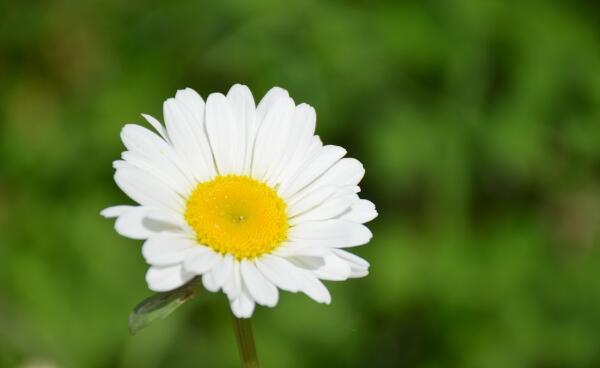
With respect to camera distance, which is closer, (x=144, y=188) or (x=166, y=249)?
(x=166, y=249)

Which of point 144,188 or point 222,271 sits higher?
point 144,188

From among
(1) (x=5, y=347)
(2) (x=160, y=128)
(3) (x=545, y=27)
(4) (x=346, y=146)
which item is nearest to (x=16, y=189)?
(1) (x=5, y=347)

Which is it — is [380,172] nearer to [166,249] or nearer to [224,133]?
[224,133]

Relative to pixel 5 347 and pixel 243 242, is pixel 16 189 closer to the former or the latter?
pixel 5 347

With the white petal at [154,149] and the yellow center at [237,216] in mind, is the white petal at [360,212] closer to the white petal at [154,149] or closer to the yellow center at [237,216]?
the yellow center at [237,216]

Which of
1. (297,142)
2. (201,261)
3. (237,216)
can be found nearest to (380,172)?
(297,142)

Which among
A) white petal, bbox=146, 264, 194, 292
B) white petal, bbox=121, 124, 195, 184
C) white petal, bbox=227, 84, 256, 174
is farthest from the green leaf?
white petal, bbox=227, 84, 256, 174

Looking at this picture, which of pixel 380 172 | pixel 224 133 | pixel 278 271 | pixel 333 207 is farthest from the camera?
pixel 380 172

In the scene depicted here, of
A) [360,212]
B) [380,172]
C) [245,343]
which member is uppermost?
[380,172]
